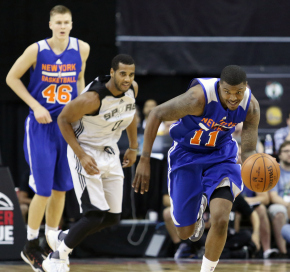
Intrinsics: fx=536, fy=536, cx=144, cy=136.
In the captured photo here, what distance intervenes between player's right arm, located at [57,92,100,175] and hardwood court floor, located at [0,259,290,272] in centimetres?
117

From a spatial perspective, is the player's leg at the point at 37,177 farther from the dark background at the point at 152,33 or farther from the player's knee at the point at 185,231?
the dark background at the point at 152,33

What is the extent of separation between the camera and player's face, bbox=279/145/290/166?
661 cm

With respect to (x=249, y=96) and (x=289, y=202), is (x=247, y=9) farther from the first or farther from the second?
(x=249, y=96)

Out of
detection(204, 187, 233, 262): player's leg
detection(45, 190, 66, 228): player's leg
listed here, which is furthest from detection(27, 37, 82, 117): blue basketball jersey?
detection(204, 187, 233, 262): player's leg

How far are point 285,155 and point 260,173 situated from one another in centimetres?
300

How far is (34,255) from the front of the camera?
4.75 metres

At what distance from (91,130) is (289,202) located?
3229mm

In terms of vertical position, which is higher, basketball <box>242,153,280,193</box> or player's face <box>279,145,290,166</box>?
basketball <box>242,153,280,193</box>

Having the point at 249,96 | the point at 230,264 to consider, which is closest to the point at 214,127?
the point at 249,96

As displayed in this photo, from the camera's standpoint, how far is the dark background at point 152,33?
8031 millimetres

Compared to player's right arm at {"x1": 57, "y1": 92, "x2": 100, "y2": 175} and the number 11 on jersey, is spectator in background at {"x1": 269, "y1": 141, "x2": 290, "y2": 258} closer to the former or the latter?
the number 11 on jersey

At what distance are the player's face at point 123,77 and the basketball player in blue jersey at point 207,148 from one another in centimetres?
53

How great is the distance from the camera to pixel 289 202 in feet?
21.7

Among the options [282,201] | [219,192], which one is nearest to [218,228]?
[219,192]
